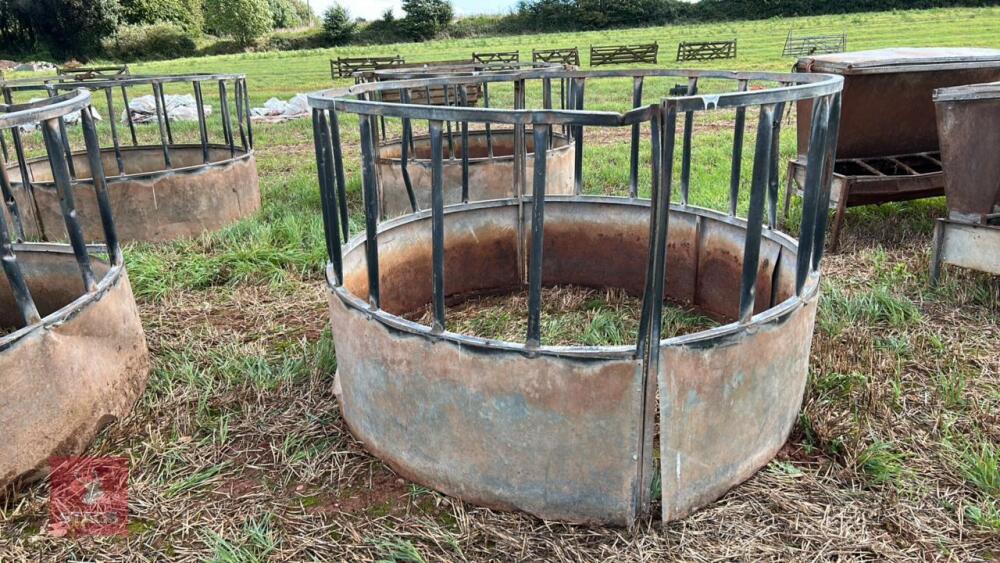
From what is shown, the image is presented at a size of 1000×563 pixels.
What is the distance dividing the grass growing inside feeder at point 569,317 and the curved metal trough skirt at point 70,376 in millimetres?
1636

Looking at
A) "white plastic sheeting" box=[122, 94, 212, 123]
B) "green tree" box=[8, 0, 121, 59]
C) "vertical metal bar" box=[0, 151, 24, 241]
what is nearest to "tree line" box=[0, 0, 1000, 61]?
"green tree" box=[8, 0, 121, 59]

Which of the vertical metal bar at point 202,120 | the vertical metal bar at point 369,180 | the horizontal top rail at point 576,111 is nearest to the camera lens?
the horizontal top rail at point 576,111

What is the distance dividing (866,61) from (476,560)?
4.81 metres

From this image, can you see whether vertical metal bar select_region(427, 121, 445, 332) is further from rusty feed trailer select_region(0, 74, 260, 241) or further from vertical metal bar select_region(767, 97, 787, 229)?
rusty feed trailer select_region(0, 74, 260, 241)

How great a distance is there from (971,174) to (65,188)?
4.90 meters

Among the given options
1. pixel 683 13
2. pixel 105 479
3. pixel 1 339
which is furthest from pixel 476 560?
pixel 683 13

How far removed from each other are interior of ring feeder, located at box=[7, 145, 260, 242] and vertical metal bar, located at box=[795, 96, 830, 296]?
16.7 feet

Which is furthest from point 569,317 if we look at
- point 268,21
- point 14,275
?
point 268,21

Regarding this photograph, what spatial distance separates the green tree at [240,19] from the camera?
49469 mm

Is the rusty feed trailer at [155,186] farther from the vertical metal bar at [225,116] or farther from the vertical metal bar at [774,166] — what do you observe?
the vertical metal bar at [774,166]

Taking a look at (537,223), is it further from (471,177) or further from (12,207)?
(12,207)

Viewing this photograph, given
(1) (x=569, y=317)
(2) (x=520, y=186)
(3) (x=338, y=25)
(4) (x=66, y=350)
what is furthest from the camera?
(3) (x=338, y=25)

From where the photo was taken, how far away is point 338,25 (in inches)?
1836

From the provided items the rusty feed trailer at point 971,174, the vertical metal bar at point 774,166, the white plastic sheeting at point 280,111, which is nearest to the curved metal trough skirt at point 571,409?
the vertical metal bar at point 774,166
